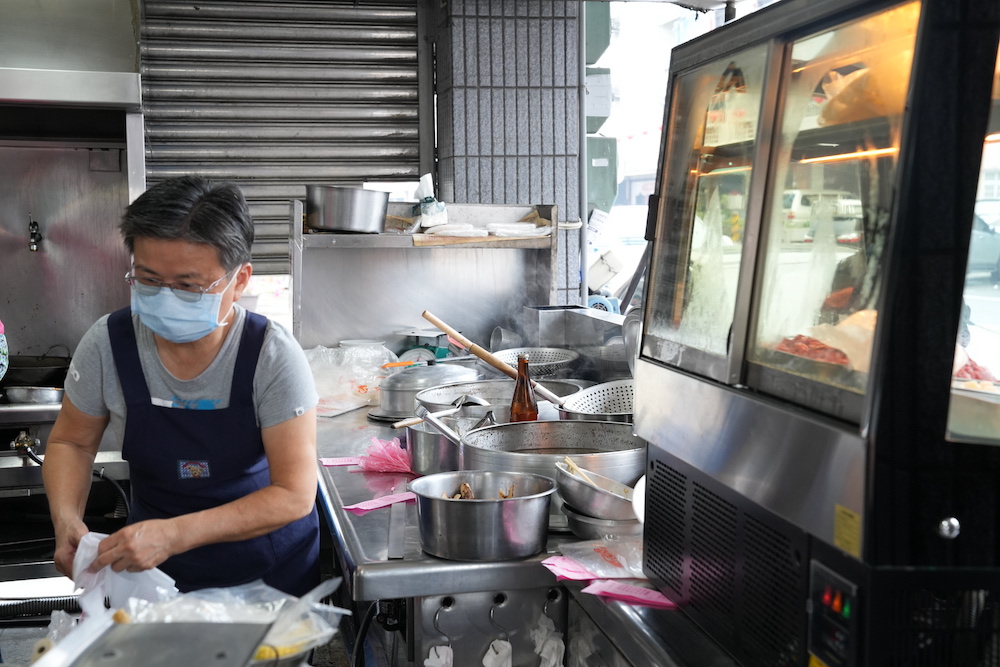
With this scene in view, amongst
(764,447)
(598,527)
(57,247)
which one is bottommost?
(598,527)

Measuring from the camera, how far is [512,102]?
512cm

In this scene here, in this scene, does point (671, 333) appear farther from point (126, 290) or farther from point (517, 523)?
point (126, 290)

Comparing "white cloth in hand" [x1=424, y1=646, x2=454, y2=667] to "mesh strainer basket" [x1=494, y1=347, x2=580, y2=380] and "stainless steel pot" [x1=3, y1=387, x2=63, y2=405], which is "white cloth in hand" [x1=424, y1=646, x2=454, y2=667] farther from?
"stainless steel pot" [x1=3, y1=387, x2=63, y2=405]

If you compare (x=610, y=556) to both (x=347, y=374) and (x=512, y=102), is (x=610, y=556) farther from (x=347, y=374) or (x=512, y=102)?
(x=512, y=102)

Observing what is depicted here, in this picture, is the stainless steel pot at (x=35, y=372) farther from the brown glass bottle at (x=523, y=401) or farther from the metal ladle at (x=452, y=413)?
the brown glass bottle at (x=523, y=401)

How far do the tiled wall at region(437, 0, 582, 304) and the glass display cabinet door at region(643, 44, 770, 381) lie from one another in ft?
11.5

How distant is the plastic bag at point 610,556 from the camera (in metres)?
1.68

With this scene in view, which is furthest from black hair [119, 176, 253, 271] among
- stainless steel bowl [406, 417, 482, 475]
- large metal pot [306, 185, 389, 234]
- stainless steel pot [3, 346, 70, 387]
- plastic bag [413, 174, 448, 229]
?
stainless steel pot [3, 346, 70, 387]

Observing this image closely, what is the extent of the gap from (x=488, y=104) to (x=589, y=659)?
387cm

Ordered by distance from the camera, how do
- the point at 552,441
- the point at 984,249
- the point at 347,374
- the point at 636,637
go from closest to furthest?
the point at 984,249 → the point at 636,637 → the point at 552,441 → the point at 347,374

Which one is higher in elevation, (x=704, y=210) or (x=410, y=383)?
(x=704, y=210)

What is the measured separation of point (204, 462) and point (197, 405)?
14 centimetres

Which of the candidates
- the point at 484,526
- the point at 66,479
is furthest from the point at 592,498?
the point at 66,479

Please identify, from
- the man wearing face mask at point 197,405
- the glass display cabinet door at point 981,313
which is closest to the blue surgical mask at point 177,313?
the man wearing face mask at point 197,405
